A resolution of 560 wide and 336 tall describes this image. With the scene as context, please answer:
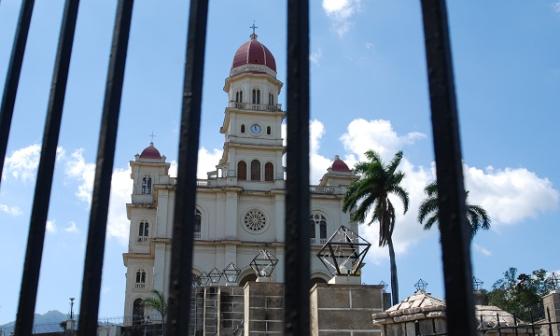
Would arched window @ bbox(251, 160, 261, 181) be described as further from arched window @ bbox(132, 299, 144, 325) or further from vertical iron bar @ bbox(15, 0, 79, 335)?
vertical iron bar @ bbox(15, 0, 79, 335)

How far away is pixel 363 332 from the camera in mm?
8438

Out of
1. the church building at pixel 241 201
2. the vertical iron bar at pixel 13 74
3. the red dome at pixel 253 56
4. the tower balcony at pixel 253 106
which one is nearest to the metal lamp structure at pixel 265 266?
the vertical iron bar at pixel 13 74

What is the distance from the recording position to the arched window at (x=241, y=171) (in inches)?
1780

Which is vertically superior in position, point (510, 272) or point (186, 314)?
point (510, 272)

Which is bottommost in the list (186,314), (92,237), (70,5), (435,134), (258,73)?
(186,314)

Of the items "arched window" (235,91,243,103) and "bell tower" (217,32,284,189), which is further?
"arched window" (235,91,243,103)

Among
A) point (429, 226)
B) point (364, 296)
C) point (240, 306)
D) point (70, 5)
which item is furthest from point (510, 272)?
point (70, 5)

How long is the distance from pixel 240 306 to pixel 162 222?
95.4 ft

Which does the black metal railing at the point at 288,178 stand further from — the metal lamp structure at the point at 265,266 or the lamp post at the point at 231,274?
the lamp post at the point at 231,274

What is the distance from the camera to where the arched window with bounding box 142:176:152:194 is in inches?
1964

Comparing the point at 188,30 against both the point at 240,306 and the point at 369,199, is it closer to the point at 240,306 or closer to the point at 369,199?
the point at 240,306

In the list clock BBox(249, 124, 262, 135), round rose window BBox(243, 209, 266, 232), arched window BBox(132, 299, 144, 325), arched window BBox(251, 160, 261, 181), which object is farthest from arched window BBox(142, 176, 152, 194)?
round rose window BBox(243, 209, 266, 232)

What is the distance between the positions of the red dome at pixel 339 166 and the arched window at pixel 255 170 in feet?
23.8

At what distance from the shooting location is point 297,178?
2.37 meters
